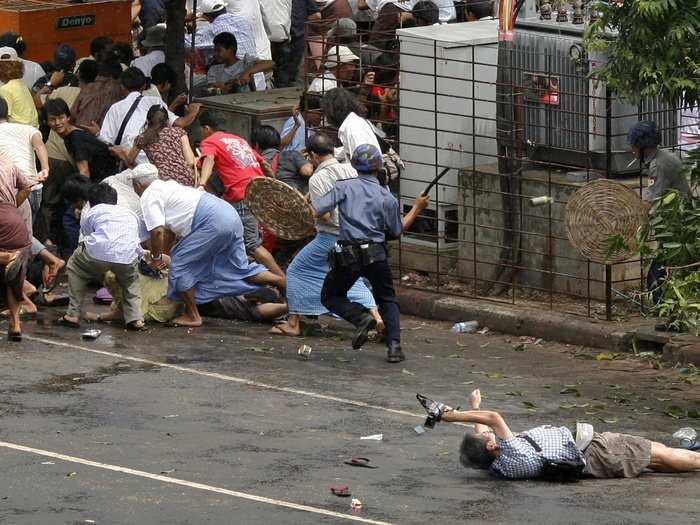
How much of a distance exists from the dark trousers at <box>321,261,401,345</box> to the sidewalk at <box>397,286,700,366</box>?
4.95ft

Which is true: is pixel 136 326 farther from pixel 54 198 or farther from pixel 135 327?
pixel 54 198

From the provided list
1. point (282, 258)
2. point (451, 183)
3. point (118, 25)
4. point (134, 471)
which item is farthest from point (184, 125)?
point (134, 471)

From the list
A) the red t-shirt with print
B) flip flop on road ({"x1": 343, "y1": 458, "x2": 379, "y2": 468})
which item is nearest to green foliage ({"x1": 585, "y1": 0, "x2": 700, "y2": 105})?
flip flop on road ({"x1": 343, "y1": 458, "x2": 379, "y2": 468})

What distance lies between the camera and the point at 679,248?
1077cm

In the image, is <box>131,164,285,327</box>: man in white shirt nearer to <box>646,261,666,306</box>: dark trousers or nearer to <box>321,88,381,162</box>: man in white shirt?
<box>321,88,381,162</box>: man in white shirt

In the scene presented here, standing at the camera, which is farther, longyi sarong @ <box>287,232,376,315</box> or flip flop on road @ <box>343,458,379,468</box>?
longyi sarong @ <box>287,232,376,315</box>

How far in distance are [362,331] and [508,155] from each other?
2.42 meters

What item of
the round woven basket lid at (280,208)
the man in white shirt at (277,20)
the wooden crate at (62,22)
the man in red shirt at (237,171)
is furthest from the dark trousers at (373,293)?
the wooden crate at (62,22)

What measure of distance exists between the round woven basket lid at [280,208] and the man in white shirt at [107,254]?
0.99 meters

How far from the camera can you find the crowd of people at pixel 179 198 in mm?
12422

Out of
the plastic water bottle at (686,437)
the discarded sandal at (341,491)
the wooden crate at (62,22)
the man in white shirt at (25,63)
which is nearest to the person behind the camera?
the discarded sandal at (341,491)

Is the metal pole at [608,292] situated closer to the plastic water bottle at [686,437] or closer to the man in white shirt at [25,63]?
the plastic water bottle at [686,437]

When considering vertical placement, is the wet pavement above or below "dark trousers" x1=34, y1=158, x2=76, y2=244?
Result: below

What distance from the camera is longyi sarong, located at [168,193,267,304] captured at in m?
13.2
